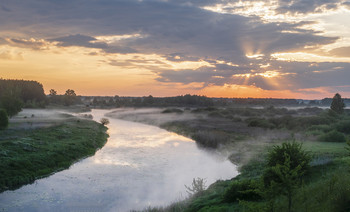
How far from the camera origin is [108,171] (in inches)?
1021

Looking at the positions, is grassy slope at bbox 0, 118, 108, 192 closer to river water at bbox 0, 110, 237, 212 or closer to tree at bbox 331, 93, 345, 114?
river water at bbox 0, 110, 237, 212

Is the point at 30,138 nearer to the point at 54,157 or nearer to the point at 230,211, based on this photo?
the point at 54,157

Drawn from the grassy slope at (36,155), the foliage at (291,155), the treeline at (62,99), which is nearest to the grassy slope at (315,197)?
the foliage at (291,155)

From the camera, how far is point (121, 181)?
898 inches

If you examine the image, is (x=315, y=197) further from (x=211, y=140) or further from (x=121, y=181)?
(x=211, y=140)

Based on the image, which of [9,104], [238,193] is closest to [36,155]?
[238,193]

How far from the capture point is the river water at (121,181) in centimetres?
1778

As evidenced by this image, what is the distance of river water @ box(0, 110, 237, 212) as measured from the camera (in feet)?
58.3

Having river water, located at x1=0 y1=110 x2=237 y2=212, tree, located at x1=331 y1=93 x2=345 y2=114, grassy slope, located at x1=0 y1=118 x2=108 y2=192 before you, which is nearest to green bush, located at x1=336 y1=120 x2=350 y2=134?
river water, located at x1=0 y1=110 x2=237 y2=212

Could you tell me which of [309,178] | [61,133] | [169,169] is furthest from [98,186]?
[61,133]

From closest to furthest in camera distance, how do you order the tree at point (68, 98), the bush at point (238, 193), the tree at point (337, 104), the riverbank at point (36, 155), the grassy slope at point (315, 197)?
the grassy slope at point (315, 197) → the bush at point (238, 193) → the riverbank at point (36, 155) → the tree at point (337, 104) → the tree at point (68, 98)

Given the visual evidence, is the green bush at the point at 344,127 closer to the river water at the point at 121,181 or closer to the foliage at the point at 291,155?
the river water at the point at 121,181

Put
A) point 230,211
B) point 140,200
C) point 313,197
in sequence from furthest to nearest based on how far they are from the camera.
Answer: point 140,200 → point 230,211 → point 313,197

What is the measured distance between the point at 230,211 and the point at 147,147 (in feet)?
91.1
